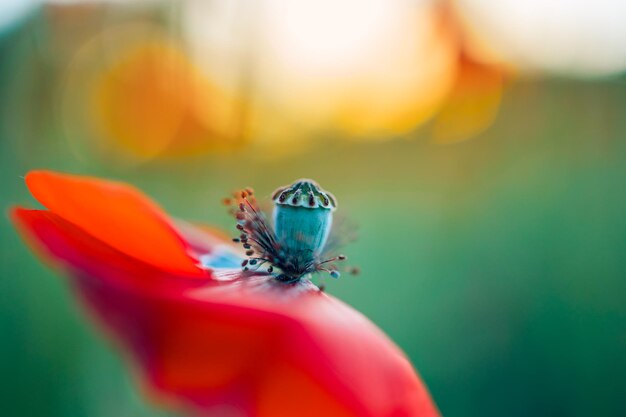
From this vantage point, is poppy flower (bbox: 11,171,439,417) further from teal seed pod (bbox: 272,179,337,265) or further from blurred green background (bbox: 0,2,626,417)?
blurred green background (bbox: 0,2,626,417)

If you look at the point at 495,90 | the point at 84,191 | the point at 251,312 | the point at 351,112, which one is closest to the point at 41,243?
the point at 84,191

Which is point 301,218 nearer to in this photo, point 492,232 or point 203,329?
point 203,329

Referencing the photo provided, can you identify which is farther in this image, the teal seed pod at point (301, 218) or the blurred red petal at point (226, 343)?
the teal seed pod at point (301, 218)

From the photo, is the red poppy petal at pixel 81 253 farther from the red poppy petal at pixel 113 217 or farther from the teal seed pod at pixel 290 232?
the teal seed pod at pixel 290 232

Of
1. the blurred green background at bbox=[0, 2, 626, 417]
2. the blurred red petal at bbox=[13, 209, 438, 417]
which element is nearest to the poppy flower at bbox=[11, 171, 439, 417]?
the blurred red petal at bbox=[13, 209, 438, 417]

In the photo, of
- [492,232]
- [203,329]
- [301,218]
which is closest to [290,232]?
[301,218]

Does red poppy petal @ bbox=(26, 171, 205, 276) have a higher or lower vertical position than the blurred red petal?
higher

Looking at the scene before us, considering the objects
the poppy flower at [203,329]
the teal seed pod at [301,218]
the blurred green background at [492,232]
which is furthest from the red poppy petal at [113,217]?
the blurred green background at [492,232]
